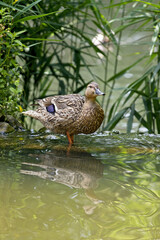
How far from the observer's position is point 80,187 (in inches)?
103

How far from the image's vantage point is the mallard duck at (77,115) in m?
3.63

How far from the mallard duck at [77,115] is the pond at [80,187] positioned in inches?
3.8

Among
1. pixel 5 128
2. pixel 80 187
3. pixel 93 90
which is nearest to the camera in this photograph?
pixel 80 187

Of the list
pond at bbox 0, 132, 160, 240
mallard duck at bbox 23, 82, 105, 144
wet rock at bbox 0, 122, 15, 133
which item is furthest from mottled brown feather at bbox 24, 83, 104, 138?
wet rock at bbox 0, 122, 15, 133

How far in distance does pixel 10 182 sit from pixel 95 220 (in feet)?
2.18

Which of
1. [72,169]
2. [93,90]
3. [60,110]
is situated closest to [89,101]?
[93,90]

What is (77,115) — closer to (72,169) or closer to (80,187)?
(72,169)

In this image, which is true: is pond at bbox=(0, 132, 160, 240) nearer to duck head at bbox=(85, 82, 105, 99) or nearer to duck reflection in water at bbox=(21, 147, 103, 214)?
duck reflection in water at bbox=(21, 147, 103, 214)

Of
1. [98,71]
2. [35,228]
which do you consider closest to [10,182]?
[35,228]

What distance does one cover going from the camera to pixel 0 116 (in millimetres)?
3912

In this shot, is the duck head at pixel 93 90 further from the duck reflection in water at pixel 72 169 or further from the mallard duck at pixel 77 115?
the duck reflection in water at pixel 72 169

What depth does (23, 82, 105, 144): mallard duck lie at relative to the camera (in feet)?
11.9

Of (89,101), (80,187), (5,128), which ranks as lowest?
(80,187)

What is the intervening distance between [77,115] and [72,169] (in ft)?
2.63
